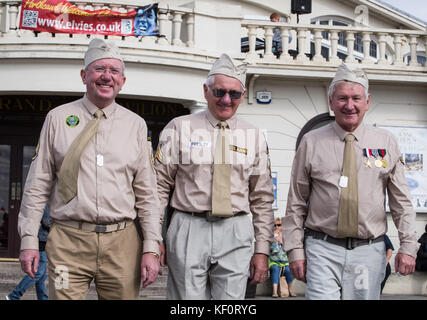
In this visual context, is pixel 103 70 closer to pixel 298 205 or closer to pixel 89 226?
pixel 89 226

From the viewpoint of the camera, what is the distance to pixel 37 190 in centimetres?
425

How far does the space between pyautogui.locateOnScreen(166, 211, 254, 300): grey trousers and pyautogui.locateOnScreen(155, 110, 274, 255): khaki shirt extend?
129mm

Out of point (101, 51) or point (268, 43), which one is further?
point (268, 43)

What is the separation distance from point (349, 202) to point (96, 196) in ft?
5.86

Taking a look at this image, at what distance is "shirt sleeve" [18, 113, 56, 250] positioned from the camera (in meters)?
4.18

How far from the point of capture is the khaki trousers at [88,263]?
4133 millimetres

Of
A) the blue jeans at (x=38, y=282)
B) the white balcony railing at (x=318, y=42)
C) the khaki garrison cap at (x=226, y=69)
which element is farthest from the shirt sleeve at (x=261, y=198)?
the white balcony railing at (x=318, y=42)

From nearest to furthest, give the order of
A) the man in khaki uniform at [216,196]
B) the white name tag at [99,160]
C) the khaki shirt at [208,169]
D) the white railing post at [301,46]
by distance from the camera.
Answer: the white name tag at [99,160] < the man in khaki uniform at [216,196] < the khaki shirt at [208,169] < the white railing post at [301,46]

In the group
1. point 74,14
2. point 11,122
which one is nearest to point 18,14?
point 74,14

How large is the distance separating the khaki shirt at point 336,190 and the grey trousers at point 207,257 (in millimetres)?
455

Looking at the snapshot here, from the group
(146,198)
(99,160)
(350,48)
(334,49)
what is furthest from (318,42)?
(99,160)

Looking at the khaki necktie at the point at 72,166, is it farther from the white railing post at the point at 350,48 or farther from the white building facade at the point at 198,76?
the white railing post at the point at 350,48
